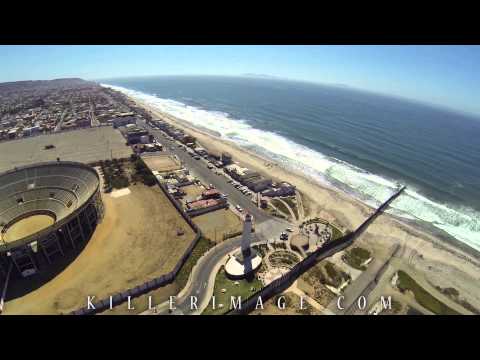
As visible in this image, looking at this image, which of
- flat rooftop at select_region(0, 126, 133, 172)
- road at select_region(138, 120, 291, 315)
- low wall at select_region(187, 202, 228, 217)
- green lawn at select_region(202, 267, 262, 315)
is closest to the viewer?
green lawn at select_region(202, 267, 262, 315)

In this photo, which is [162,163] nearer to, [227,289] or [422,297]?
[227,289]

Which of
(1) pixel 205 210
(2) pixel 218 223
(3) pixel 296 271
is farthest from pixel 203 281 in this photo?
(1) pixel 205 210

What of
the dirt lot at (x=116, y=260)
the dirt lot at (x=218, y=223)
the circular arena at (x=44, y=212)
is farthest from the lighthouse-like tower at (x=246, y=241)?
the circular arena at (x=44, y=212)

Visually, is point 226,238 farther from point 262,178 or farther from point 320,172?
point 320,172

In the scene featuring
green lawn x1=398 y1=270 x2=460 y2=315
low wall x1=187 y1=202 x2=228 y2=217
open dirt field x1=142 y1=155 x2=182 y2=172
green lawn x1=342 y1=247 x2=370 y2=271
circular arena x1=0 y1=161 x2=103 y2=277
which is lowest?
green lawn x1=398 y1=270 x2=460 y2=315

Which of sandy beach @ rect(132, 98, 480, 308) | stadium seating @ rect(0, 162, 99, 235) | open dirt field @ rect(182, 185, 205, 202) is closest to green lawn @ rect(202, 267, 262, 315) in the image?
open dirt field @ rect(182, 185, 205, 202)

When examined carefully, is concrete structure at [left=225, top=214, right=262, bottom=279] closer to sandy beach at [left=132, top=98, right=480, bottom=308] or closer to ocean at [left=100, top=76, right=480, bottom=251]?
sandy beach at [left=132, top=98, right=480, bottom=308]
